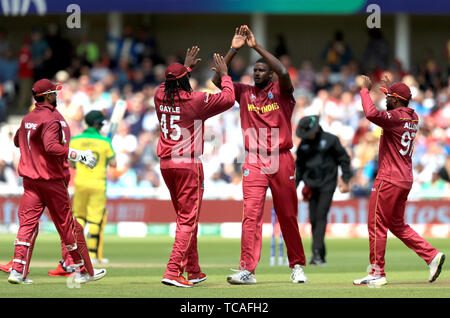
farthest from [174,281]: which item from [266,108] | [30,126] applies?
[30,126]

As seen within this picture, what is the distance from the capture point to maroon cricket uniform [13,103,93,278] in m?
11.8

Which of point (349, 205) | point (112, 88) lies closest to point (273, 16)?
point (112, 88)

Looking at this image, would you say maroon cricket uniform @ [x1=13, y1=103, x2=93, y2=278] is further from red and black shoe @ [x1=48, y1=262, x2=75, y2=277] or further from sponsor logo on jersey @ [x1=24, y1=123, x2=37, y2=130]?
red and black shoe @ [x1=48, y1=262, x2=75, y2=277]

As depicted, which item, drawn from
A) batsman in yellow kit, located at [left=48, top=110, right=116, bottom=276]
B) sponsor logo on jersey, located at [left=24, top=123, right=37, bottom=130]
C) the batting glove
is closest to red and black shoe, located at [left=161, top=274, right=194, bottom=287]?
the batting glove

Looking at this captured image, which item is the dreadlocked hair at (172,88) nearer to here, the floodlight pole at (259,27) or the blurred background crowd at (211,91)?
the blurred background crowd at (211,91)

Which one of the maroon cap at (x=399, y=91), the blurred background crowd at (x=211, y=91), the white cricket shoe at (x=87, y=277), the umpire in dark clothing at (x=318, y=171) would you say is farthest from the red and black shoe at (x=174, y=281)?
the blurred background crowd at (x=211, y=91)

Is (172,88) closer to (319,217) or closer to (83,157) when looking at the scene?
(83,157)

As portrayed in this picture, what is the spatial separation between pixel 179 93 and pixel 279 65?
1301mm

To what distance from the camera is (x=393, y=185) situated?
12.1 m

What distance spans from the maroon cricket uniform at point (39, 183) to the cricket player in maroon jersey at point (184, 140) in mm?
1280

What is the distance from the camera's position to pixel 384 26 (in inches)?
1284

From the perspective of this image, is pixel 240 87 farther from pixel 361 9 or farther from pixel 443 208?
pixel 361 9

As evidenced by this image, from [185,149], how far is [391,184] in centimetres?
263

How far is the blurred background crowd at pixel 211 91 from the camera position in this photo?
23.5m
